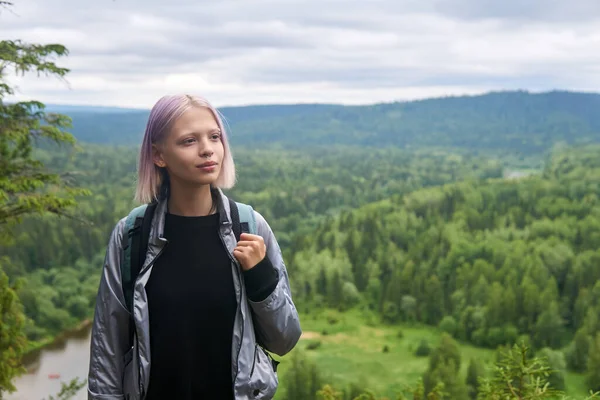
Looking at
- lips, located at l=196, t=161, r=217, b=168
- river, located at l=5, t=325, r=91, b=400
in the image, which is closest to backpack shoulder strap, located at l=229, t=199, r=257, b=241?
lips, located at l=196, t=161, r=217, b=168

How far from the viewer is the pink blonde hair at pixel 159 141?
9.33 ft

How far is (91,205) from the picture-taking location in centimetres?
9444

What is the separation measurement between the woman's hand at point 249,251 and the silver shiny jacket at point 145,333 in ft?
0.36

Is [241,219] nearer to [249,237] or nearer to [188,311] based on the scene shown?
[249,237]

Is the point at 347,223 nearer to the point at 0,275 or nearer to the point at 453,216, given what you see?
the point at 453,216

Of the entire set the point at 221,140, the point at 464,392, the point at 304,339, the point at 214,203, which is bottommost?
the point at 304,339

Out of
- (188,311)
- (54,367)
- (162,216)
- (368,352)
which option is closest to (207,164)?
(162,216)

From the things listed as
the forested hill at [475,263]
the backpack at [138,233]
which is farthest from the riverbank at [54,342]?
the backpack at [138,233]

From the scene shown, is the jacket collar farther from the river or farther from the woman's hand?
the river

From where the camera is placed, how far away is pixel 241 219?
2.96 metres

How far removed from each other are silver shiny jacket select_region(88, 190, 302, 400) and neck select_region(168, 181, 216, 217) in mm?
108

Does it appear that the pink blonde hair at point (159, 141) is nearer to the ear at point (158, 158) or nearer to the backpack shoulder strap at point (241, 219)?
the ear at point (158, 158)

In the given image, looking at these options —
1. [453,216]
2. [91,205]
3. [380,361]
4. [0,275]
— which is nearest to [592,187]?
[453,216]

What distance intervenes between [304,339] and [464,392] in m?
22.4
